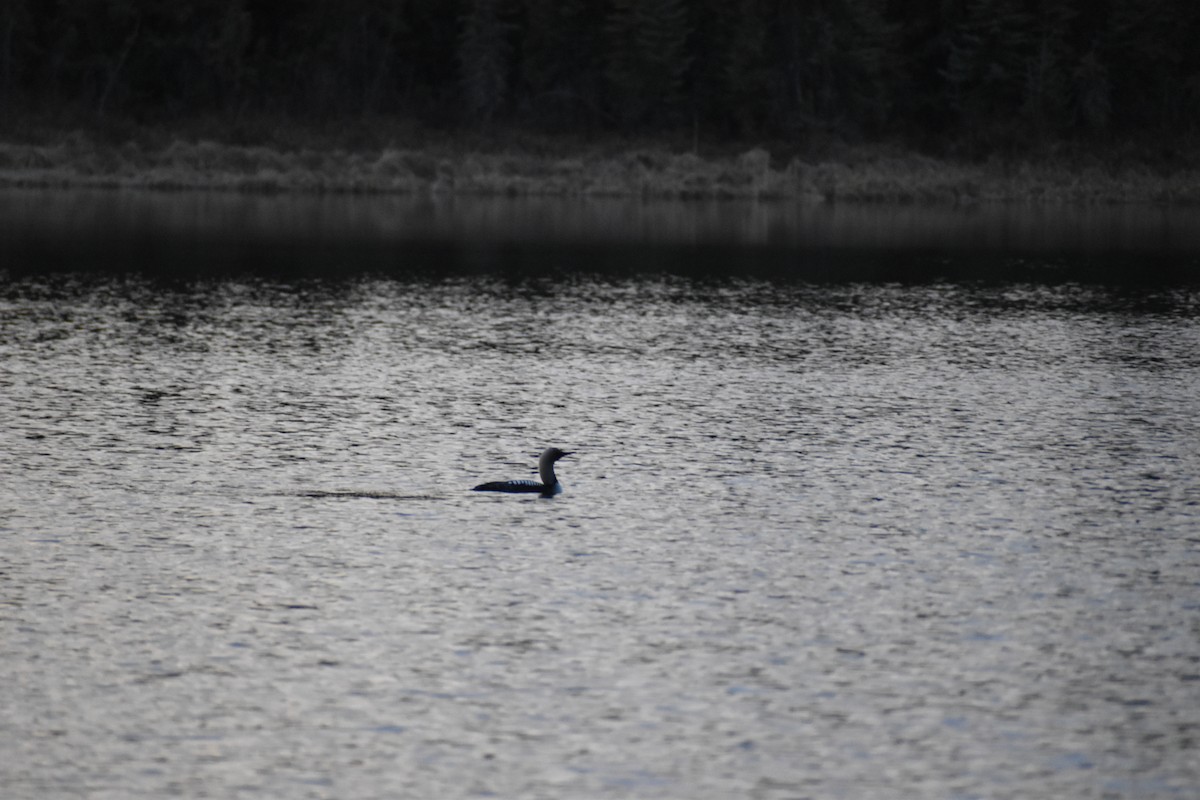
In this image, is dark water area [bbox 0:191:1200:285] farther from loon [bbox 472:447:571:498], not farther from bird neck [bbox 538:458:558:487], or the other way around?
bird neck [bbox 538:458:558:487]

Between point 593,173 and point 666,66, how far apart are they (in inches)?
565

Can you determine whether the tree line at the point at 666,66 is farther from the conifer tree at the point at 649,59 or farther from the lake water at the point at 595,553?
the lake water at the point at 595,553

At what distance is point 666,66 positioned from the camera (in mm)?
113562

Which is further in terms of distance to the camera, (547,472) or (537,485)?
(537,485)

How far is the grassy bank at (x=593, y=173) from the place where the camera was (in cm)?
9919

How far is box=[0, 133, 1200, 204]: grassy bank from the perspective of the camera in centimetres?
9919

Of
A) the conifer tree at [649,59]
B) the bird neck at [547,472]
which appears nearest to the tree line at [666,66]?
the conifer tree at [649,59]

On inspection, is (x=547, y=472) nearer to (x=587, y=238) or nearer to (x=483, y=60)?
(x=587, y=238)

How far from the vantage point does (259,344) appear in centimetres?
4138

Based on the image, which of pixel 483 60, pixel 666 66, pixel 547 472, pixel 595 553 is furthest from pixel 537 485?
pixel 483 60

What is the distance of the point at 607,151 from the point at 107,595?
3542 inches

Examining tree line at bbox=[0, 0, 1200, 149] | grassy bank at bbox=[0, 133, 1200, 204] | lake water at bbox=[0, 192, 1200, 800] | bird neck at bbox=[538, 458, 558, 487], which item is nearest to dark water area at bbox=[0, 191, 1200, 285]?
grassy bank at bbox=[0, 133, 1200, 204]

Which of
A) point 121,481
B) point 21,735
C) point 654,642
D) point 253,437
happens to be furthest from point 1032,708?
point 253,437

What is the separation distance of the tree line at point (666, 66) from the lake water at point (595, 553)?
65.6 m
